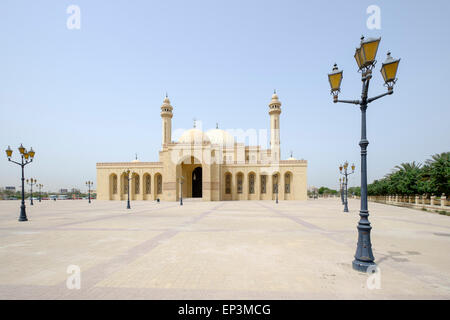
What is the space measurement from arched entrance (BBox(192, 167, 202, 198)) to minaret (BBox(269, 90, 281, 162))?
13724 mm

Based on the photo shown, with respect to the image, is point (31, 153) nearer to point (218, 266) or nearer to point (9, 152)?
point (9, 152)

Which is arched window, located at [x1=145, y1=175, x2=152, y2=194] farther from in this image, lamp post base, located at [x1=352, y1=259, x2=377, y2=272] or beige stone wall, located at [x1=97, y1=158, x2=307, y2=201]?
lamp post base, located at [x1=352, y1=259, x2=377, y2=272]

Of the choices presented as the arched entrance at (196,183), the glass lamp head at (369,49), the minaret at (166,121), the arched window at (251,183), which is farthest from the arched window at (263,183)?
the glass lamp head at (369,49)

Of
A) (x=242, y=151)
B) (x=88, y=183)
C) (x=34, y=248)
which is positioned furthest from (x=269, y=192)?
(x=34, y=248)

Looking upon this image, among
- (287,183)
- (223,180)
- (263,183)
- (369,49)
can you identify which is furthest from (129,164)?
(369,49)

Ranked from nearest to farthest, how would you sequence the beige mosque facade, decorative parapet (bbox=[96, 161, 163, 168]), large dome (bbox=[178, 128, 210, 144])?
the beige mosque facade
decorative parapet (bbox=[96, 161, 163, 168])
large dome (bbox=[178, 128, 210, 144])

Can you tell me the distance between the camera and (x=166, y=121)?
131 ft

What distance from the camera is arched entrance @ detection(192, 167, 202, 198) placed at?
41312 millimetres

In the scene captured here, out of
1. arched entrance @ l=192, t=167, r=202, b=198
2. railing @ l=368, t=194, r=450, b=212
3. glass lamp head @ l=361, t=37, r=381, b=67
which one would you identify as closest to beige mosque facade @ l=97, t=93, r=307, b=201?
arched entrance @ l=192, t=167, r=202, b=198

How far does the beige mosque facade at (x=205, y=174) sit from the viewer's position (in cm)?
3397

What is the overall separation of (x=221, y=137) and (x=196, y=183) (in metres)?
9.96
